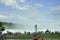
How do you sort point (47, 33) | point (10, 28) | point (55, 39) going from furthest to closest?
point (10, 28)
point (47, 33)
point (55, 39)

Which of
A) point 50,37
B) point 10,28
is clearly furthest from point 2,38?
point 50,37

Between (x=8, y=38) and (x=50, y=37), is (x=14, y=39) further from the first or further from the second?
(x=50, y=37)

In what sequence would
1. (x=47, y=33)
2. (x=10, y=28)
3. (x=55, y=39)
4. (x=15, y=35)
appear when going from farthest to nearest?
(x=10, y=28) < (x=15, y=35) < (x=47, y=33) < (x=55, y=39)

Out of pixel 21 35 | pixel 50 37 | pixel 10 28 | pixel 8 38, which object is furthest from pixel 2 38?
pixel 50 37

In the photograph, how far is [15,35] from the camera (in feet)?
71.3

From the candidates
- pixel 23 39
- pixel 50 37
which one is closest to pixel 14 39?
pixel 23 39

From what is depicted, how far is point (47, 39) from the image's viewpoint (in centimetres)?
1931

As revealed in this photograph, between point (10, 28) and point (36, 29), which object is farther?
point (10, 28)

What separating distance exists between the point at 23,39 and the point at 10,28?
516cm

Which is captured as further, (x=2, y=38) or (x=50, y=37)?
(x=2, y=38)

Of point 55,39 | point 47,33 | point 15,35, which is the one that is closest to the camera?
point 55,39

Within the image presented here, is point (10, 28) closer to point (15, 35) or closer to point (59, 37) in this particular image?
point (15, 35)

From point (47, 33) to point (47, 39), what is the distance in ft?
3.75

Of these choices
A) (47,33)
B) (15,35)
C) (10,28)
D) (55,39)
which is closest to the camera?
(55,39)
